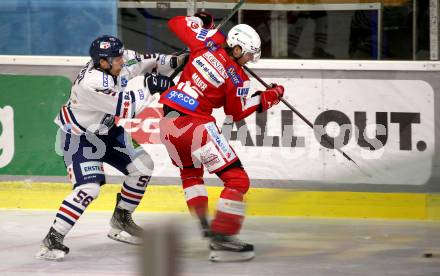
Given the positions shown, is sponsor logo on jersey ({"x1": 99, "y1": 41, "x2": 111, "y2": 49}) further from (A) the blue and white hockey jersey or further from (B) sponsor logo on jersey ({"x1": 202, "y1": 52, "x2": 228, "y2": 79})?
(B) sponsor logo on jersey ({"x1": 202, "y1": 52, "x2": 228, "y2": 79})

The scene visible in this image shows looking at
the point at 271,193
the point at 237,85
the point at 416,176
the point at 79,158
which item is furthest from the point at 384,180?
the point at 79,158

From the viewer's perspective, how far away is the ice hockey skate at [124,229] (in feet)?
21.1

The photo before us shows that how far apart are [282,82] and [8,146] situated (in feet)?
6.59

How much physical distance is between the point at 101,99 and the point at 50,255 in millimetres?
885

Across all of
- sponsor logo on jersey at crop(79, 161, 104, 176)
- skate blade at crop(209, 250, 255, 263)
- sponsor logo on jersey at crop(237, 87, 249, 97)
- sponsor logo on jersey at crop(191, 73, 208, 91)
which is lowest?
skate blade at crop(209, 250, 255, 263)

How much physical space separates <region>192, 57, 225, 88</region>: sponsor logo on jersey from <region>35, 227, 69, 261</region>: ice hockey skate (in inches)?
46.2

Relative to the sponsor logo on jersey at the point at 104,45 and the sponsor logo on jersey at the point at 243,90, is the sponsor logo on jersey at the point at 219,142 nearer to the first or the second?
the sponsor logo on jersey at the point at 243,90

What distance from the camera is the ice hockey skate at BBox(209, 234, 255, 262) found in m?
5.97

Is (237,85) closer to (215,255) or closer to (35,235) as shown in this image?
(215,255)

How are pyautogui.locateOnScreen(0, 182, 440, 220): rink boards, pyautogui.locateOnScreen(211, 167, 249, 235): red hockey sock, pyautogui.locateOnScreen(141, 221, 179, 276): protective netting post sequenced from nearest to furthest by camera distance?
pyautogui.locateOnScreen(141, 221, 179, 276): protective netting post
pyautogui.locateOnScreen(211, 167, 249, 235): red hockey sock
pyautogui.locateOnScreen(0, 182, 440, 220): rink boards

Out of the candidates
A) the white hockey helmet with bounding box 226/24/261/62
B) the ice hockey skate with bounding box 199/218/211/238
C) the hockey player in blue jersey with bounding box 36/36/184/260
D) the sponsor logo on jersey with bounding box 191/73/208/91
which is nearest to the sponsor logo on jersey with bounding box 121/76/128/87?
the hockey player in blue jersey with bounding box 36/36/184/260

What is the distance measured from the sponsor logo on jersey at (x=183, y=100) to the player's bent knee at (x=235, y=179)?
398 mm

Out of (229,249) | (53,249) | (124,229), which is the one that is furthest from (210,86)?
→ (53,249)

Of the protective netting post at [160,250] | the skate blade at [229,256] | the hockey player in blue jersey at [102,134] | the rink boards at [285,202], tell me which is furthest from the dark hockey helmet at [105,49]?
the protective netting post at [160,250]
